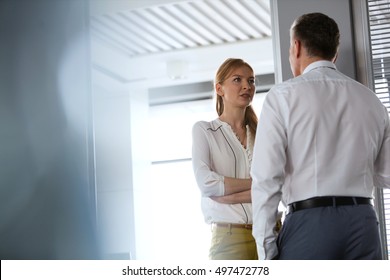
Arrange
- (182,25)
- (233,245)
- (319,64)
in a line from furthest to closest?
(182,25)
(233,245)
(319,64)

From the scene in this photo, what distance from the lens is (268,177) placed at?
2080mm

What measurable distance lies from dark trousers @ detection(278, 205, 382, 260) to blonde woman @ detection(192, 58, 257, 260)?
1.55 feet

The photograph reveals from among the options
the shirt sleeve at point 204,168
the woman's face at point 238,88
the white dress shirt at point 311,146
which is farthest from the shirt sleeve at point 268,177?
the woman's face at point 238,88

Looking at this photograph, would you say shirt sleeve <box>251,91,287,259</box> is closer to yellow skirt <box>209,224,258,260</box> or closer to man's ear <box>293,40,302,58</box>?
man's ear <box>293,40,302,58</box>

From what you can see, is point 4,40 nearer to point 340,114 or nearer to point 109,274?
point 109,274

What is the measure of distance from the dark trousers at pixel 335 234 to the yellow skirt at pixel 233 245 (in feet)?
1.50

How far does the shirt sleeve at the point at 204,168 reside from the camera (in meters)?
2.55

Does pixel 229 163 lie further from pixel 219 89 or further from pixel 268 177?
pixel 268 177

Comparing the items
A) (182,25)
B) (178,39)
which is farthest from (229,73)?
(178,39)

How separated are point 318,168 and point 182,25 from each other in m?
4.46

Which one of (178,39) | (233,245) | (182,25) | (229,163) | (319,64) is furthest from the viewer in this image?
(178,39)

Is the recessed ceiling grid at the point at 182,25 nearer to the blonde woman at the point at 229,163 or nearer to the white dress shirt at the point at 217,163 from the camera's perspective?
the blonde woman at the point at 229,163

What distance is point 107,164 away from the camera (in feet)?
29.5

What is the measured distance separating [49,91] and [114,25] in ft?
9.57
